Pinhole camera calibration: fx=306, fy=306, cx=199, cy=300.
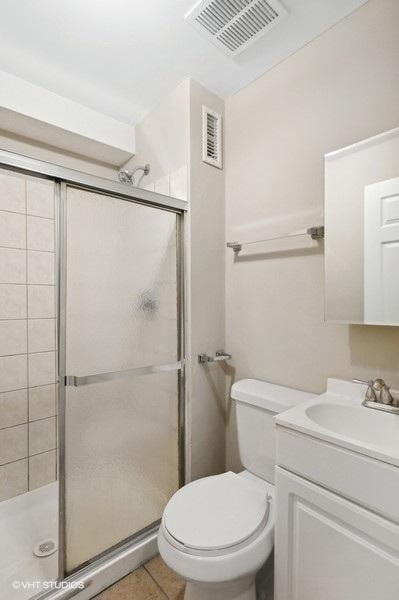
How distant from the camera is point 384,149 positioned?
118cm

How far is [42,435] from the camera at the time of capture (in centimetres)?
195

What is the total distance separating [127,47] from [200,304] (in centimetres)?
133

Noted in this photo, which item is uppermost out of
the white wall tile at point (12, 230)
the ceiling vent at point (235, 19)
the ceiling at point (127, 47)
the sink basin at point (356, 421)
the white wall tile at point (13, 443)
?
the ceiling at point (127, 47)

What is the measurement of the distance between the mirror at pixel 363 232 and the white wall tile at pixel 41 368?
1694 mm

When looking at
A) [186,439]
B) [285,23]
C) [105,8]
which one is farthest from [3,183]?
[186,439]

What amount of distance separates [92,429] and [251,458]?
0.75m

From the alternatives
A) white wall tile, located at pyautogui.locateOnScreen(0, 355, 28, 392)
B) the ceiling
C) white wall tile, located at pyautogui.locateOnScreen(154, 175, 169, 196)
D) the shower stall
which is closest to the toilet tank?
the shower stall

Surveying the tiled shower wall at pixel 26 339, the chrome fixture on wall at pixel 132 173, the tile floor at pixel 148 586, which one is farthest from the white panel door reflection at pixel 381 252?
the tiled shower wall at pixel 26 339

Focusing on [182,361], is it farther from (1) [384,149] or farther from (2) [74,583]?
(1) [384,149]

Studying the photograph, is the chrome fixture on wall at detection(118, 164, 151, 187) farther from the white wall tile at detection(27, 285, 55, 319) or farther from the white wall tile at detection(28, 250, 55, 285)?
the white wall tile at detection(27, 285, 55, 319)

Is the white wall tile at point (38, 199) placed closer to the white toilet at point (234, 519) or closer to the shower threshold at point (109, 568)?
the white toilet at point (234, 519)

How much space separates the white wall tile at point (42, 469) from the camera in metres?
1.91

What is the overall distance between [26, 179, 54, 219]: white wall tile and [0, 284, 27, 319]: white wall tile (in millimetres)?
492

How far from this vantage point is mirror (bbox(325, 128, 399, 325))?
1.17 m
